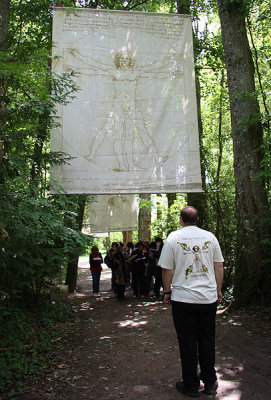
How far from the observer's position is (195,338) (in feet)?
11.2

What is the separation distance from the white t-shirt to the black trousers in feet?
0.32

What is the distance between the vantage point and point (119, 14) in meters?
7.43

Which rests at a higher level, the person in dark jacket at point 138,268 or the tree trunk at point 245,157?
the tree trunk at point 245,157

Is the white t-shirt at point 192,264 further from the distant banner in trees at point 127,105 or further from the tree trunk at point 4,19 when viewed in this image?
the tree trunk at point 4,19

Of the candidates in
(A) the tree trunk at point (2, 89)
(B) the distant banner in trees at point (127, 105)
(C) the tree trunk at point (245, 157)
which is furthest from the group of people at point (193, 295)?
(B) the distant banner in trees at point (127, 105)

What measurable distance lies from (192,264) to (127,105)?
4804mm

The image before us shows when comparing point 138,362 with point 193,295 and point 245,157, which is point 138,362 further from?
point 245,157

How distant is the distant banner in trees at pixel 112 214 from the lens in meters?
17.4

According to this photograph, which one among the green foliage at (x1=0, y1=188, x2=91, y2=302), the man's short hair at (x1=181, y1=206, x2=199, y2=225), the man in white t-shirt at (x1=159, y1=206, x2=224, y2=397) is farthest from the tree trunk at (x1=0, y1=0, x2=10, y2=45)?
the man in white t-shirt at (x1=159, y1=206, x2=224, y2=397)

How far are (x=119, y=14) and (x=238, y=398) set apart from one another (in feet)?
24.6

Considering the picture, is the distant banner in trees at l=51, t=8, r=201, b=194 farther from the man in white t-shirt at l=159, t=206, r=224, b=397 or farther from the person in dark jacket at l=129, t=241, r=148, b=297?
the person in dark jacket at l=129, t=241, r=148, b=297

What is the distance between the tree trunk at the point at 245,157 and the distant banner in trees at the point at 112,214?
418 inches

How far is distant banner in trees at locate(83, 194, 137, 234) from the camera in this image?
57.0ft

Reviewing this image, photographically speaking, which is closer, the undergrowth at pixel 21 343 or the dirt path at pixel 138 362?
the dirt path at pixel 138 362
